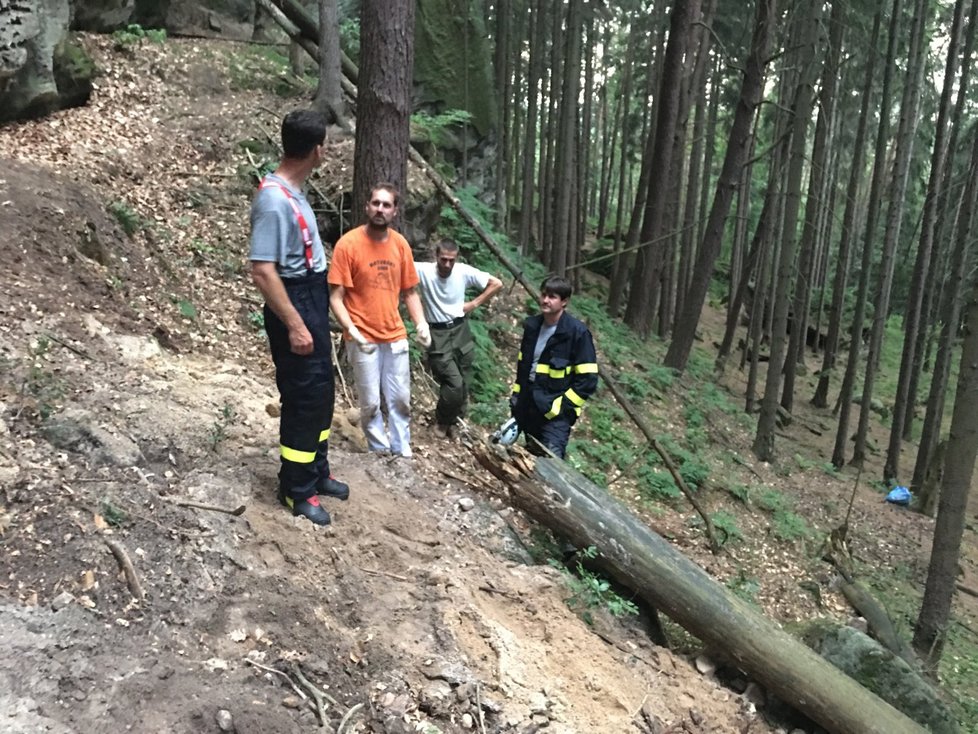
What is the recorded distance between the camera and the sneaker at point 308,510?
4.08m

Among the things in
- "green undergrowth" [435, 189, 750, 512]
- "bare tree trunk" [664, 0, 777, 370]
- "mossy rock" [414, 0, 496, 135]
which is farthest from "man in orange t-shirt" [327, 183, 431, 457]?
"mossy rock" [414, 0, 496, 135]

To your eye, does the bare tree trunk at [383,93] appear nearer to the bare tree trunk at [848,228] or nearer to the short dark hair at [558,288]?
the short dark hair at [558,288]

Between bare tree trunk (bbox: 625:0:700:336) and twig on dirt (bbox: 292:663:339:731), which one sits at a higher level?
bare tree trunk (bbox: 625:0:700:336)

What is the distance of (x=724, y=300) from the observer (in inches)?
1227

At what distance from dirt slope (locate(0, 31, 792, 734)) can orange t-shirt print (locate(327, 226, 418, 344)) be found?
3.37 ft

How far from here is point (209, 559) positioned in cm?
345

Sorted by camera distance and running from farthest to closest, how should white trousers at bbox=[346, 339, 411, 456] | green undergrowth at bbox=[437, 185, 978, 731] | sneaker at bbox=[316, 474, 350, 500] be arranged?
green undergrowth at bbox=[437, 185, 978, 731] → white trousers at bbox=[346, 339, 411, 456] → sneaker at bbox=[316, 474, 350, 500]

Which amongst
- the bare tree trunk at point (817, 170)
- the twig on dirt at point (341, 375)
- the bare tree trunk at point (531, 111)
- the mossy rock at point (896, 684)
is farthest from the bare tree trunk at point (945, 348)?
the twig on dirt at point (341, 375)

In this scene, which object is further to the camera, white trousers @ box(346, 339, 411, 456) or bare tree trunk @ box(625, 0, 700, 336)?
bare tree trunk @ box(625, 0, 700, 336)

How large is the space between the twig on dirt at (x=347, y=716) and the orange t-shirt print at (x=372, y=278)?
268 centimetres

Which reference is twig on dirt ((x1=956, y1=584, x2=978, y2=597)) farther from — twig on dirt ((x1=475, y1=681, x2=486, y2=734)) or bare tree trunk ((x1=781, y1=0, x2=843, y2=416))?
twig on dirt ((x1=475, y1=681, x2=486, y2=734))

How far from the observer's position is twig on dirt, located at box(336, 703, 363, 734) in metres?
2.86

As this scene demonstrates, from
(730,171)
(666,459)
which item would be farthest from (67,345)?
(730,171)

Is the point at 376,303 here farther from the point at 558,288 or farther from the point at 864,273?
the point at 864,273
